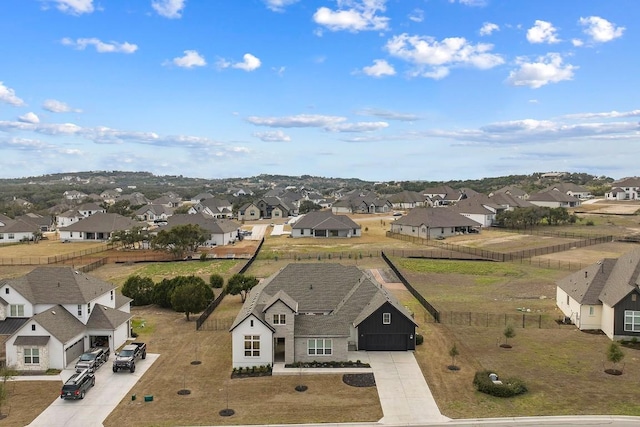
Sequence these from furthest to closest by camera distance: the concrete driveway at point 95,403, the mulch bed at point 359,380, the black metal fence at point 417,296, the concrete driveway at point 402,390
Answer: the black metal fence at point 417,296 → the mulch bed at point 359,380 → the concrete driveway at point 402,390 → the concrete driveway at point 95,403

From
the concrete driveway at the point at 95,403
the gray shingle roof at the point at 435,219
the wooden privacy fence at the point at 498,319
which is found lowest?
the concrete driveway at the point at 95,403

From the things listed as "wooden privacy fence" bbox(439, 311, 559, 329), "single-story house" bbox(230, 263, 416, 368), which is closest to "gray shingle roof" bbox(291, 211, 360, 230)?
"wooden privacy fence" bbox(439, 311, 559, 329)

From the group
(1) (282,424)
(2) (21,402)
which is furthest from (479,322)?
(2) (21,402)

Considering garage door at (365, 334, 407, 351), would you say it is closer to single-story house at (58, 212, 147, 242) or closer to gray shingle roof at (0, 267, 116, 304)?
gray shingle roof at (0, 267, 116, 304)

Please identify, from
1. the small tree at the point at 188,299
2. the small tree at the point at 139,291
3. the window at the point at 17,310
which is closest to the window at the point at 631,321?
the small tree at the point at 188,299

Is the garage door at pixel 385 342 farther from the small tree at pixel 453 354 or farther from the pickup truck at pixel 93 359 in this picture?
the pickup truck at pixel 93 359
